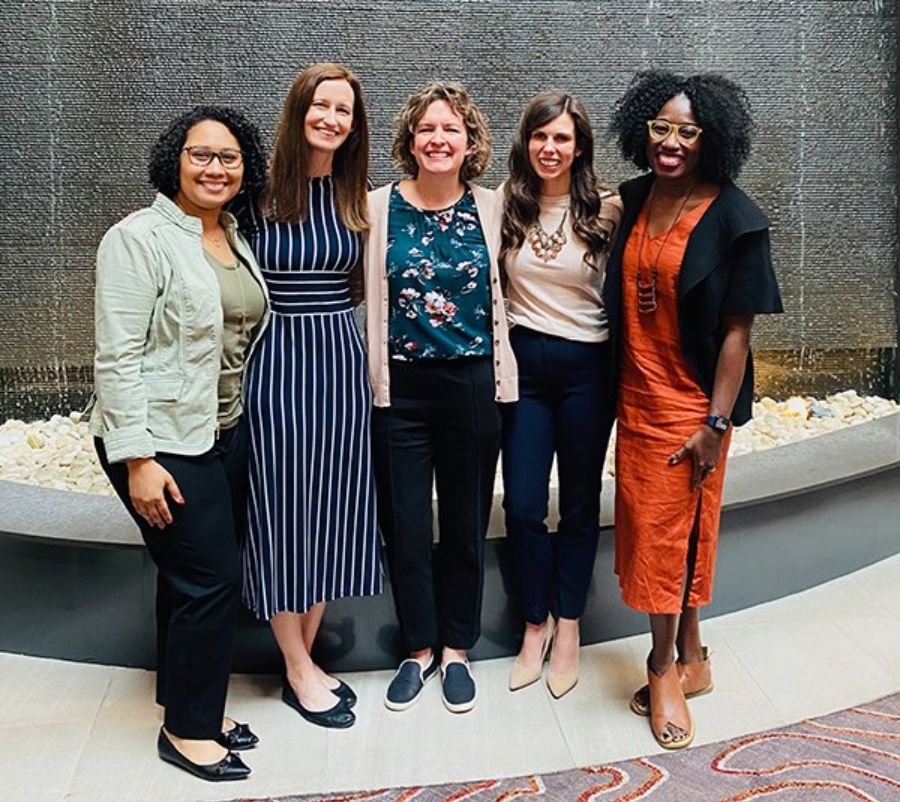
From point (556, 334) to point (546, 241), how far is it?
0.61 feet

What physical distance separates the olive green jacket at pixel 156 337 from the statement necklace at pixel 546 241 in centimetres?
64

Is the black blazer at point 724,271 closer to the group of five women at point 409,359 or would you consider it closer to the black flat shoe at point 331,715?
the group of five women at point 409,359

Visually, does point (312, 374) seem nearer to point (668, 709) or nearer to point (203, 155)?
point (203, 155)

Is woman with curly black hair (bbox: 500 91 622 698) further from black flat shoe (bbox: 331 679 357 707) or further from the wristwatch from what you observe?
black flat shoe (bbox: 331 679 357 707)

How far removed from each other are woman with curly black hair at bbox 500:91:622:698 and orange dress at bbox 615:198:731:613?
0.26 feet

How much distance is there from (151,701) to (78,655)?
0.94 feet

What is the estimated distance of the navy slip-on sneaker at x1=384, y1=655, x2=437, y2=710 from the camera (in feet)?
7.27

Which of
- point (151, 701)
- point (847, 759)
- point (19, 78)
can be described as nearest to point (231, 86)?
point (19, 78)

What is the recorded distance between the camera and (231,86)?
3533mm

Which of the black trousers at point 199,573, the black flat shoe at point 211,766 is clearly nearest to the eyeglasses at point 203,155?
the black trousers at point 199,573

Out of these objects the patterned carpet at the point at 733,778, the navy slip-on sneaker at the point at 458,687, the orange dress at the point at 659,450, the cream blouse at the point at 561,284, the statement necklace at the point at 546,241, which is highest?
the statement necklace at the point at 546,241

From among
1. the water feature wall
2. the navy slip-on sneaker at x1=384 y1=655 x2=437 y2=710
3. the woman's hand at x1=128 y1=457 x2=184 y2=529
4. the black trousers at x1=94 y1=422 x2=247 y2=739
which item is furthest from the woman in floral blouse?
the water feature wall

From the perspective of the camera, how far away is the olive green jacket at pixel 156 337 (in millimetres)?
1729

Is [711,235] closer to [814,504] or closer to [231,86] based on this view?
[814,504]
